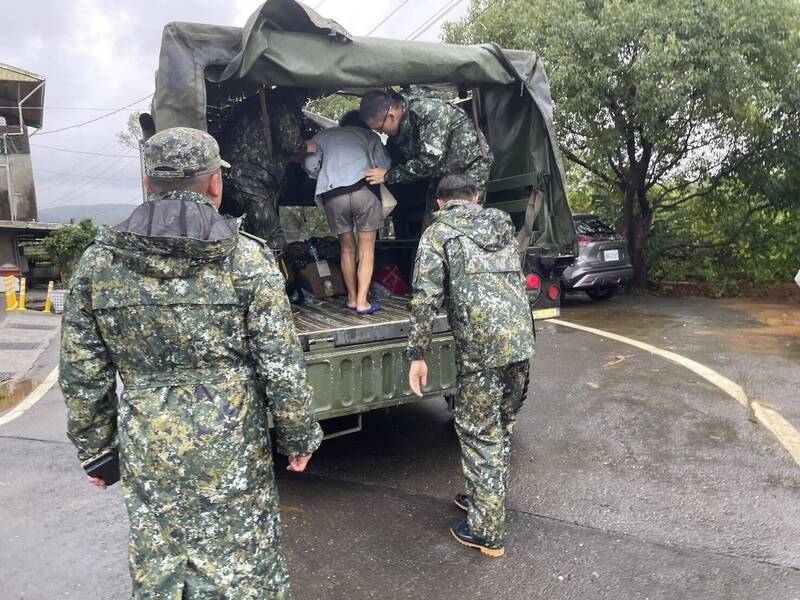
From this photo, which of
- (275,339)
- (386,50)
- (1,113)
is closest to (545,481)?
(275,339)

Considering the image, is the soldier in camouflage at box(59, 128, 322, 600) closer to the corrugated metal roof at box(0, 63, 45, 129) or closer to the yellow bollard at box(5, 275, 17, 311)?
the yellow bollard at box(5, 275, 17, 311)

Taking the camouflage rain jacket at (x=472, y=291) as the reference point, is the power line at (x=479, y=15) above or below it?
above

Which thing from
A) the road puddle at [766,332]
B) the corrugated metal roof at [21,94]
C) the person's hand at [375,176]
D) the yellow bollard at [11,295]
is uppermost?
the corrugated metal roof at [21,94]

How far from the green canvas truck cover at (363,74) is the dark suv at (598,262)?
576 cm

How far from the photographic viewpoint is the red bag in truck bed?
5.16 metres

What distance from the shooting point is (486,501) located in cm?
310

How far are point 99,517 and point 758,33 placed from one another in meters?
10.3

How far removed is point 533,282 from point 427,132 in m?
1.23

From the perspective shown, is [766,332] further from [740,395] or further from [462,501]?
[462,501]

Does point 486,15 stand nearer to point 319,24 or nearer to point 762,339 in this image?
point 762,339

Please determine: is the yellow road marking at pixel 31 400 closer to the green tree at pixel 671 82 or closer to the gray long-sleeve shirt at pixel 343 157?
the gray long-sleeve shirt at pixel 343 157

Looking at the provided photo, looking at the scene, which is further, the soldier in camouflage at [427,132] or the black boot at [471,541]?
the soldier in camouflage at [427,132]

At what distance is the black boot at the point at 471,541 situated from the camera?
3.11 metres

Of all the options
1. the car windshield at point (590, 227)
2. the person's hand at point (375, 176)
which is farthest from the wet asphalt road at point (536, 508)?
the car windshield at point (590, 227)
